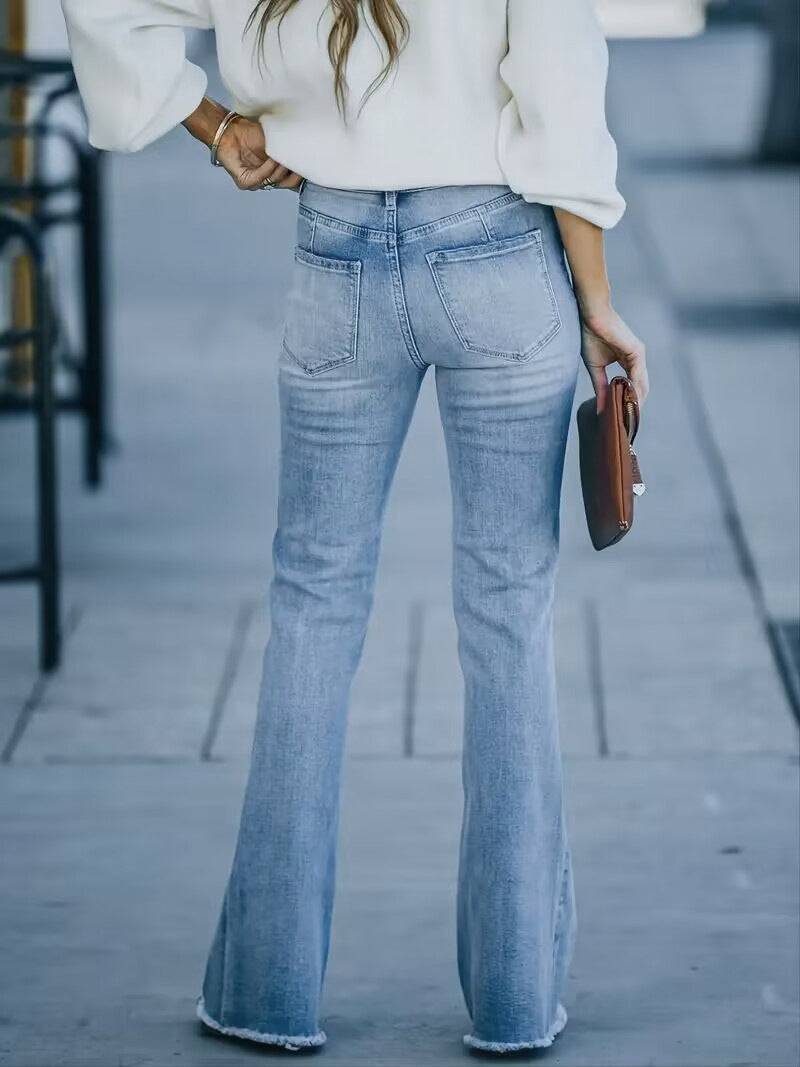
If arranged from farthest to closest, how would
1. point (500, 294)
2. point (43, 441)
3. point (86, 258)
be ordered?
point (86, 258)
point (43, 441)
point (500, 294)

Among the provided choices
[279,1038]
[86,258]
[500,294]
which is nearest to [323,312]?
[500,294]

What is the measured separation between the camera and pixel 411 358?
2561 mm

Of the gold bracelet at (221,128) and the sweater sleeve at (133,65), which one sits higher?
the sweater sleeve at (133,65)

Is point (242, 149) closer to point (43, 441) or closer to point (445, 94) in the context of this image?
point (445, 94)

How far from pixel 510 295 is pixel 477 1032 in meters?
1.07

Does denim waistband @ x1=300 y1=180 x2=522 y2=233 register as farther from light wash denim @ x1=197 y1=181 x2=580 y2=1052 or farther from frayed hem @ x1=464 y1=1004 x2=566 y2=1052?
frayed hem @ x1=464 y1=1004 x2=566 y2=1052

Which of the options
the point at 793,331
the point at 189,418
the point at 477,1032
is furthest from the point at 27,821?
the point at 793,331

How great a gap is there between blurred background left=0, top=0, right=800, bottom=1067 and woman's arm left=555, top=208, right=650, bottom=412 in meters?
0.99

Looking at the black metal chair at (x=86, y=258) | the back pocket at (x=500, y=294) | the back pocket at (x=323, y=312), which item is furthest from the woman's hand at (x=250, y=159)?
the black metal chair at (x=86, y=258)

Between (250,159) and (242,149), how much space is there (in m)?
0.02

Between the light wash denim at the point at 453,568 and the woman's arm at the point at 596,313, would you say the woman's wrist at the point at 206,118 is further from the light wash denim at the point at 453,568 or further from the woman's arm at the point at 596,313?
the woman's arm at the point at 596,313

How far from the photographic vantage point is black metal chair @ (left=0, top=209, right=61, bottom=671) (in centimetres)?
425

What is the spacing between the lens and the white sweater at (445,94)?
2375 millimetres

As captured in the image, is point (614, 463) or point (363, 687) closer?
point (614, 463)
